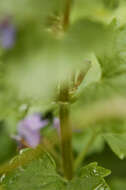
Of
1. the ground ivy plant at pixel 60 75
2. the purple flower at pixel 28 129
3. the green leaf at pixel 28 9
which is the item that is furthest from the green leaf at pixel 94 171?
the purple flower at pixel 28 129

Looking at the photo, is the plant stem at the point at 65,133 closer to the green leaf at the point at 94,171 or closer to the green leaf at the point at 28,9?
the green leaf at the point at 94,171

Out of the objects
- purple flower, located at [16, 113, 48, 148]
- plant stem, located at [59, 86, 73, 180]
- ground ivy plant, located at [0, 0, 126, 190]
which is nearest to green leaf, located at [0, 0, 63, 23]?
ground ivy plant, located at [0, 0, 126, 190]

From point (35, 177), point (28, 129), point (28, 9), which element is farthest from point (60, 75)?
point (28, 129)

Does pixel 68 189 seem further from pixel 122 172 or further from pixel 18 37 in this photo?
pixel 122 172

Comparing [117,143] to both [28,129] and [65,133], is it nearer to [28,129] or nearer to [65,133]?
[65,133]

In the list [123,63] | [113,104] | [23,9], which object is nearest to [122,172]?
[123,63]
